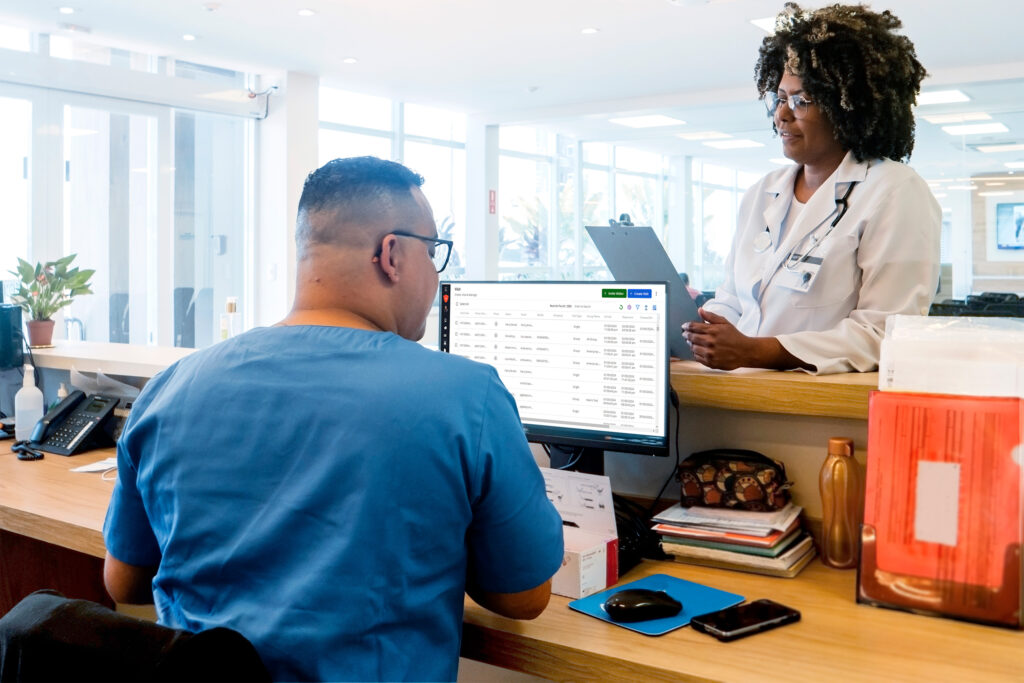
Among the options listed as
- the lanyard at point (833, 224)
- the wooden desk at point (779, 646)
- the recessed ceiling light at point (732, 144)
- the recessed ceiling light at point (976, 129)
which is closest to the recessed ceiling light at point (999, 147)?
the recessed ceiling light at point (976, 129)

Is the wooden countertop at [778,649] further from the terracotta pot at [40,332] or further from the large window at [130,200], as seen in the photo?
the large window at [130,200]

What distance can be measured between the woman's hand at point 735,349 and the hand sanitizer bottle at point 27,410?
1.90 meters

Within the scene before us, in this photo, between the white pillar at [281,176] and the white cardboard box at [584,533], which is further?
the white pillar at [281,176]

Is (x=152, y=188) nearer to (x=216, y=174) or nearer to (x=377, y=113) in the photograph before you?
(x=216, y=174)

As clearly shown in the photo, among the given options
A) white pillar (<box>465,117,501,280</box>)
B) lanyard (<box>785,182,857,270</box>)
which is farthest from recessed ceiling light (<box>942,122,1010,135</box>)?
lanyard (<box>785,182,857,270</box>)

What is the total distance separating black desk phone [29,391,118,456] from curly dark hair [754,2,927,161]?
1.93m

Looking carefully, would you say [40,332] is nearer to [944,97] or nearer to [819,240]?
[819,240]

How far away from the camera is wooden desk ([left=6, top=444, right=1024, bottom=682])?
1014mm

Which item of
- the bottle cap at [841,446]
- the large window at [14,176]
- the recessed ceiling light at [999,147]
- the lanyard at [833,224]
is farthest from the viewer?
the recessed ceiling light at [999,147]

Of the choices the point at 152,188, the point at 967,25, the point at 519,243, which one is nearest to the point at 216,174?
the point at 152,188

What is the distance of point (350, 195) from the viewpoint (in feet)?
3.77

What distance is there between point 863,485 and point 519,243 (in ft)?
29.7

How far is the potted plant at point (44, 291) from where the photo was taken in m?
3.03

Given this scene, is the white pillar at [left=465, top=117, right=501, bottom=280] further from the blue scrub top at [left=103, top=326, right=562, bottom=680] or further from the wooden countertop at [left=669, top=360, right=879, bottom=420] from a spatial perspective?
the blue scrub top at [left=103, top=326, right=562, bottom=680]
